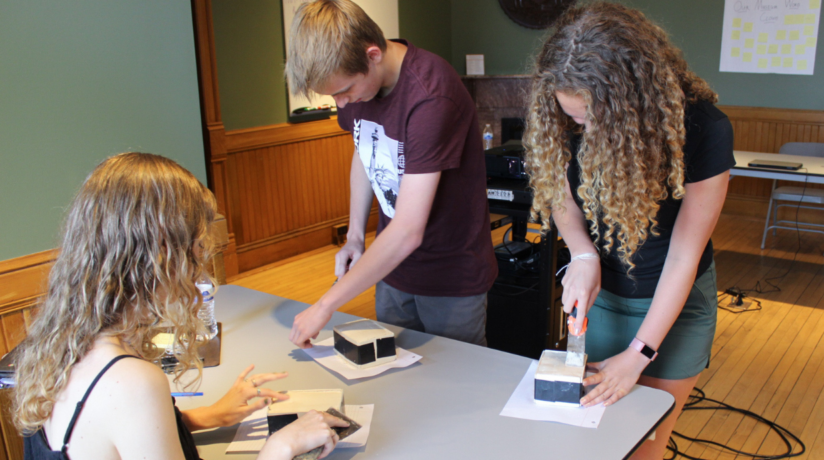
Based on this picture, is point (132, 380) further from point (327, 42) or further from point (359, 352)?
point (327, 42)

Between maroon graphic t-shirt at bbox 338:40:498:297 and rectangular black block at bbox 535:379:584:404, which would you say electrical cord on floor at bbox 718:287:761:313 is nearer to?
maroon graphic t-shirt at bbox 338:40:498:297

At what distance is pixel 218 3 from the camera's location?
383 centimetres

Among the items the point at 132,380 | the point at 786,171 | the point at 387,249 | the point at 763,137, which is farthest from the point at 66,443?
the point at 763,137

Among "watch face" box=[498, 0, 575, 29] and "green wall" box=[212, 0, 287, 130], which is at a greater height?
"watch face" box=[498, 0, 575, 29]

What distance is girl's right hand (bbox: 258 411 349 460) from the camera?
959 millimetres

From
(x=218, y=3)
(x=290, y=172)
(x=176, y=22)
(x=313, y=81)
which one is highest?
(x=218, y=3)

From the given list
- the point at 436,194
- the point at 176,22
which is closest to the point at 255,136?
the point at 176,22

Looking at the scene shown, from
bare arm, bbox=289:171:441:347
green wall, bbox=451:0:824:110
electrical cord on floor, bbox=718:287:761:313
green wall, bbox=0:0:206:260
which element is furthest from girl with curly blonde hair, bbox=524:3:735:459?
green wall, bbox=451:0:824:110

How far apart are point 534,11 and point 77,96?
4575 millimetres

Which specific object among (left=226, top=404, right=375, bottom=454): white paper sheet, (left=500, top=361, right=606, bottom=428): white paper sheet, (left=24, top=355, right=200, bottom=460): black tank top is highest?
(left=24, top=355, right=200, bottom=460): black tank top

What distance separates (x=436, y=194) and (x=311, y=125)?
10.7 ft

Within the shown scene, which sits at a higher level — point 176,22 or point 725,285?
point 176,22

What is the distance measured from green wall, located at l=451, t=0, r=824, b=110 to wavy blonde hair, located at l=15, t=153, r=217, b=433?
13.3ft

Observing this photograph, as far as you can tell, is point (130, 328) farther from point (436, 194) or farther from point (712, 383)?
point (712, 383)
